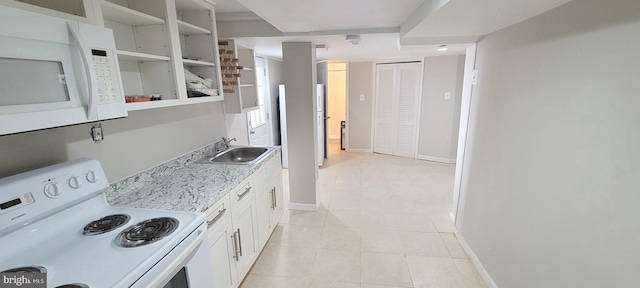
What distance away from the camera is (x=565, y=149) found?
1.26 metres

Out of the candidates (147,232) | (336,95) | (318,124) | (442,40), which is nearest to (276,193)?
(147,232)

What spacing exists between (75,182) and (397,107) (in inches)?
199

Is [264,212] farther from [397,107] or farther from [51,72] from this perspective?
[397,107]

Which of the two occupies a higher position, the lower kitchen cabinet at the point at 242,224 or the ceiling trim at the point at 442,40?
the ceiling trim at the point at 442,40

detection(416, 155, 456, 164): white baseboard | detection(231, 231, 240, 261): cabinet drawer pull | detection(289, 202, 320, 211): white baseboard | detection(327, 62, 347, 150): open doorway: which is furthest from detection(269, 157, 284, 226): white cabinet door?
detection(327, 62, 347, 150): open doorway

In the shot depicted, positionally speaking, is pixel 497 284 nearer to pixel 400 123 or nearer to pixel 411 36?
pixel 411 36

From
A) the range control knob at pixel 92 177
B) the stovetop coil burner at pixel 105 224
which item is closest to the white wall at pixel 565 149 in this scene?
the stovetop coil burner at pixel 105 224

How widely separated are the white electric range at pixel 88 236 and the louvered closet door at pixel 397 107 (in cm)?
470

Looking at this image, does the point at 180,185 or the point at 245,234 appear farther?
the point at 245,234

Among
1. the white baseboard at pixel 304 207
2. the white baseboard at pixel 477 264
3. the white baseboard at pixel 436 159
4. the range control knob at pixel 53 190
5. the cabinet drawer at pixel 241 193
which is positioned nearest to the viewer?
the range control knob at pixel 53 190

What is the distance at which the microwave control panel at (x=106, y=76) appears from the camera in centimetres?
114

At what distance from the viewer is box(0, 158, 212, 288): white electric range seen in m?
0.94

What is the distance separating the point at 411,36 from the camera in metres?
2.13

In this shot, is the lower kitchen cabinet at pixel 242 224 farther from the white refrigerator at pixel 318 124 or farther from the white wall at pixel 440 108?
the white wall at pixel 440 108
